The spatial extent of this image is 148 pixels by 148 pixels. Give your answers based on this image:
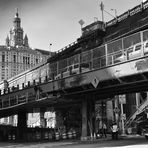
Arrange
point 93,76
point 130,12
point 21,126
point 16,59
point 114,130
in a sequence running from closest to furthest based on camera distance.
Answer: point 93,76 < point 114,130 < point 21,126 < point 130,12 < point 16,59

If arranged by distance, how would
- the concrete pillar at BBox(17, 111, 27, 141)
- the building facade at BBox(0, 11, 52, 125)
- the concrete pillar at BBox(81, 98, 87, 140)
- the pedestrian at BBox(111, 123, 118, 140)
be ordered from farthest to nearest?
the building facade at BBox(0, 11, 52, 125) → the concrete pillar at BBox(17, 111, 27, 141) → the concrete pillar at BBox(81, 98, 87, 140) → the pedestrian at BBox(111, 123, 118, 140)

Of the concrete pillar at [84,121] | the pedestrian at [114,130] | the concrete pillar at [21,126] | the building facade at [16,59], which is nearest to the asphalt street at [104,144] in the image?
the pedestrian at [114,130]

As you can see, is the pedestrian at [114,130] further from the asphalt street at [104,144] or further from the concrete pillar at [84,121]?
the concrete pillar at [84,121]

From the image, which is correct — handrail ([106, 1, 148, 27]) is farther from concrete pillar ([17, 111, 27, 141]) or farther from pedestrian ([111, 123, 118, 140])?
pedestrian ([111, 123, 118, 140])

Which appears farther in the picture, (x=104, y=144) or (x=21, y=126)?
(x=21, y=126)

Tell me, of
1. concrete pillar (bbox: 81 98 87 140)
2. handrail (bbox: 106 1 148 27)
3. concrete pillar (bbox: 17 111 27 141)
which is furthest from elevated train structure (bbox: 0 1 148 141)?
handrail (bbox: 106 1 148 27)

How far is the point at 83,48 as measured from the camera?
6538 cm

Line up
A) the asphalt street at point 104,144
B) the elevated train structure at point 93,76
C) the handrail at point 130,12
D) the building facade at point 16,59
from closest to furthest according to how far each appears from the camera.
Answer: the asphalt street at point 104,144
the elevated train structure at point 93,76
the handrail at point 130,12
the building facade at point 16,59

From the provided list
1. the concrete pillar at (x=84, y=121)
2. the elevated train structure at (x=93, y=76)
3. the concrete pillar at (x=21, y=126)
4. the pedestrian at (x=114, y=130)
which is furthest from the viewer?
the concrete pillar at (x=21, y=126)

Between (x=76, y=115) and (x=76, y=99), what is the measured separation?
953 inches

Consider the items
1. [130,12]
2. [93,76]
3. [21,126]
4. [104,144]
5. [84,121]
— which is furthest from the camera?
[130,12]

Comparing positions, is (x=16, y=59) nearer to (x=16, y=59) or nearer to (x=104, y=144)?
(x=16, y=59)

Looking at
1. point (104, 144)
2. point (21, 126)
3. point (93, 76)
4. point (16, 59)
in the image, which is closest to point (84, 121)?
point (93, 76)

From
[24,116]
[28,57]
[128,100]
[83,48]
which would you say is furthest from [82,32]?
[28,57]
